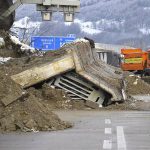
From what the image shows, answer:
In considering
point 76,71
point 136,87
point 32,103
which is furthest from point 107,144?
point 136,87

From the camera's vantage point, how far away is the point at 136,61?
65062 millimetres

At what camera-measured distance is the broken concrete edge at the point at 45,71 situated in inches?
910

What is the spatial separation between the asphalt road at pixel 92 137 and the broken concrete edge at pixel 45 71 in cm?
459

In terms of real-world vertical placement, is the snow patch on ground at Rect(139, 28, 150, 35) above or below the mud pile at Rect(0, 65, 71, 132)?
below

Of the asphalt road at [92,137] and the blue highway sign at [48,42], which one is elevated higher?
the asphalt road at [92,137]

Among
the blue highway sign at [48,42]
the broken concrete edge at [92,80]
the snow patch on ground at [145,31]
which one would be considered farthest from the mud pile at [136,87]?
the snow patch on ground at [145,31]

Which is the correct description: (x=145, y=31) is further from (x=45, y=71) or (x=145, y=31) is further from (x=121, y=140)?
(x=121, y=140)

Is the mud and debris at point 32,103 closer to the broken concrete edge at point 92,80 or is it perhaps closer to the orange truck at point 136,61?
the broken concrete edge at point 92,80

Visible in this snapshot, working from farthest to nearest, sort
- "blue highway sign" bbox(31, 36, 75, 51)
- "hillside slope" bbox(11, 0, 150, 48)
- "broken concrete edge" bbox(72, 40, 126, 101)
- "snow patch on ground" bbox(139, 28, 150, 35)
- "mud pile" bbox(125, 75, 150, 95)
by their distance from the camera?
"snow patch on ground" bbox(139, 28, 150, 35) → "hillside slope" bbox(11, 0, 150, 48) → "blue highway sign" bbox(31, 36, 75, 51) → "mud pile" bbox(125, 75, 150, 95) → "broken concrete edge" bbox(72, 40, 126, 101)

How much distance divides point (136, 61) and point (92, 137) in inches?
2029

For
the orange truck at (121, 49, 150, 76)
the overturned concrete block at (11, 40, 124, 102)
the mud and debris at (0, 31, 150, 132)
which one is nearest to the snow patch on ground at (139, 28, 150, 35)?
the orange truck at (121, 49, 150, 76)

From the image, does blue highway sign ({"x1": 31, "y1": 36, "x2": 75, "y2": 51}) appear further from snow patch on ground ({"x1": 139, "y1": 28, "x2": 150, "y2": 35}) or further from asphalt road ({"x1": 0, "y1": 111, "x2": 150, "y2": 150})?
snow patch on ground ({"x1": 139, "y1": 28, "x2": 150, "y2": 35})

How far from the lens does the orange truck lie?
202 ft

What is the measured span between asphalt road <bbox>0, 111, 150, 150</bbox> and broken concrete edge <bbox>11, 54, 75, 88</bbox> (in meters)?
4.59
